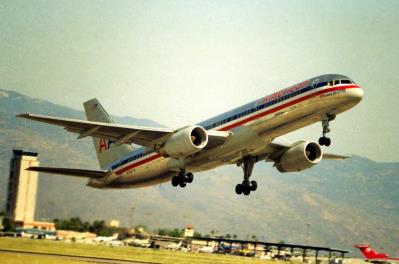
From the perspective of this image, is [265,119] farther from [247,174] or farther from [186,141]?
[247,174]

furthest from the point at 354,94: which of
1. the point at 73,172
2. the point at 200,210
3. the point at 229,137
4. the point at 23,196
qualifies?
the point at 200,210

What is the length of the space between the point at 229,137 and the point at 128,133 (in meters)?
6.65

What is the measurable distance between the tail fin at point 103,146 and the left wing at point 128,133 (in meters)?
8.07

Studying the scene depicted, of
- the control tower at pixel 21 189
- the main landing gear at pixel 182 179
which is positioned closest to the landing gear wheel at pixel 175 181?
the main landing gear at pixel 182 179

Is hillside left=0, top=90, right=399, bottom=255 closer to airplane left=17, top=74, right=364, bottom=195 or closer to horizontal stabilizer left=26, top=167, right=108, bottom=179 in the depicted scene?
horizontal stabilizer left=26, top=167, right=108, bottom=179

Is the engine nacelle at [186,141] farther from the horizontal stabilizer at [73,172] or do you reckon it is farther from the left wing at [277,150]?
the horizontal stabilizer at [73,172]

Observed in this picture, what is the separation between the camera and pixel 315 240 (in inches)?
6427

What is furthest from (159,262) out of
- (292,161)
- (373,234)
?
(373,234)

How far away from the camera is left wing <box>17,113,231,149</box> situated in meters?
39.9

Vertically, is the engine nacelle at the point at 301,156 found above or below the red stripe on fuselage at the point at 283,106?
below

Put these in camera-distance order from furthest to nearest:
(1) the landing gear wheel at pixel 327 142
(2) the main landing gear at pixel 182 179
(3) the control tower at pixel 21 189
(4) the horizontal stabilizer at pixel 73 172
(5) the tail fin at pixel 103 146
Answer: (3) the control tower at pixel 21 189 → (5) the tail fin at pixel 103 146 → (4) the horizontal stabilizer at pixel 73 172 → (2) the main landing gear at pixel 182 179 → (1) the landing gear wheel at pixel 327 142

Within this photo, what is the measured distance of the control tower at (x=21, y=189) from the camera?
59719 millimetres

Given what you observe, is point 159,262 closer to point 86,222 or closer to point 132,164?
point 132,164

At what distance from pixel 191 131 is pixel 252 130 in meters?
3.78
